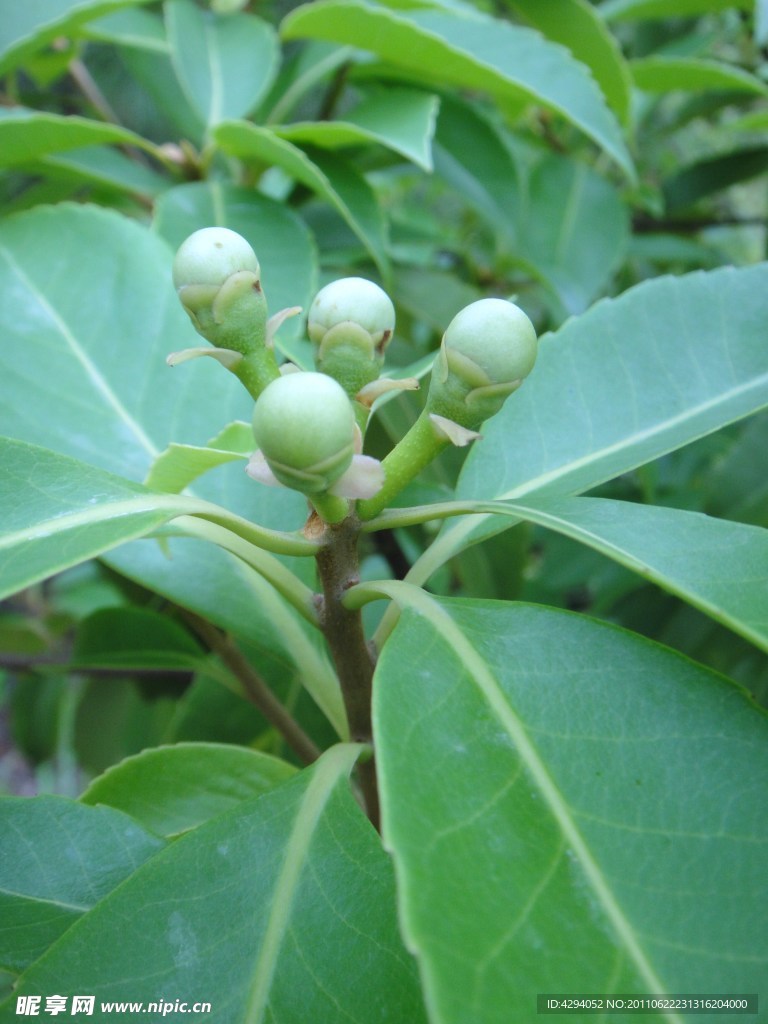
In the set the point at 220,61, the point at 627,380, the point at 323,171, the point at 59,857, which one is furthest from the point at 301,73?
the point at 59,857

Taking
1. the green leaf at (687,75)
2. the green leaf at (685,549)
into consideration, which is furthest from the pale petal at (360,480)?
the green leaf at (687,75)

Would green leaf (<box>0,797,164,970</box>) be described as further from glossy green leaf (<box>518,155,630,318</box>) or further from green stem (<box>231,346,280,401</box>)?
glossy green leaf (<box>518,155,630,318</box>)

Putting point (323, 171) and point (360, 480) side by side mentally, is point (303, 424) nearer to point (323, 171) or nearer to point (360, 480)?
point (360, 480)

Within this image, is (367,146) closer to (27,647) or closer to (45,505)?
(45,505)

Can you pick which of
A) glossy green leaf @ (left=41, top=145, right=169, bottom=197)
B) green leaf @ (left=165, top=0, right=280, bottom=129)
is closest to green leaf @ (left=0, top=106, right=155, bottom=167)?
glossy green leaf @ (left=41, top=145, right=169, bottom=197)

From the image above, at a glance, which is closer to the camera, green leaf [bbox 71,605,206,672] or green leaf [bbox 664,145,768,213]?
green leaf [bbox 71,605,206,672]

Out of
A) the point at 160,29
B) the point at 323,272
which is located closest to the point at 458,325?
the point at 323,272

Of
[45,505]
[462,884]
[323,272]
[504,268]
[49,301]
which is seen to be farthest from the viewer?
[504,268]
